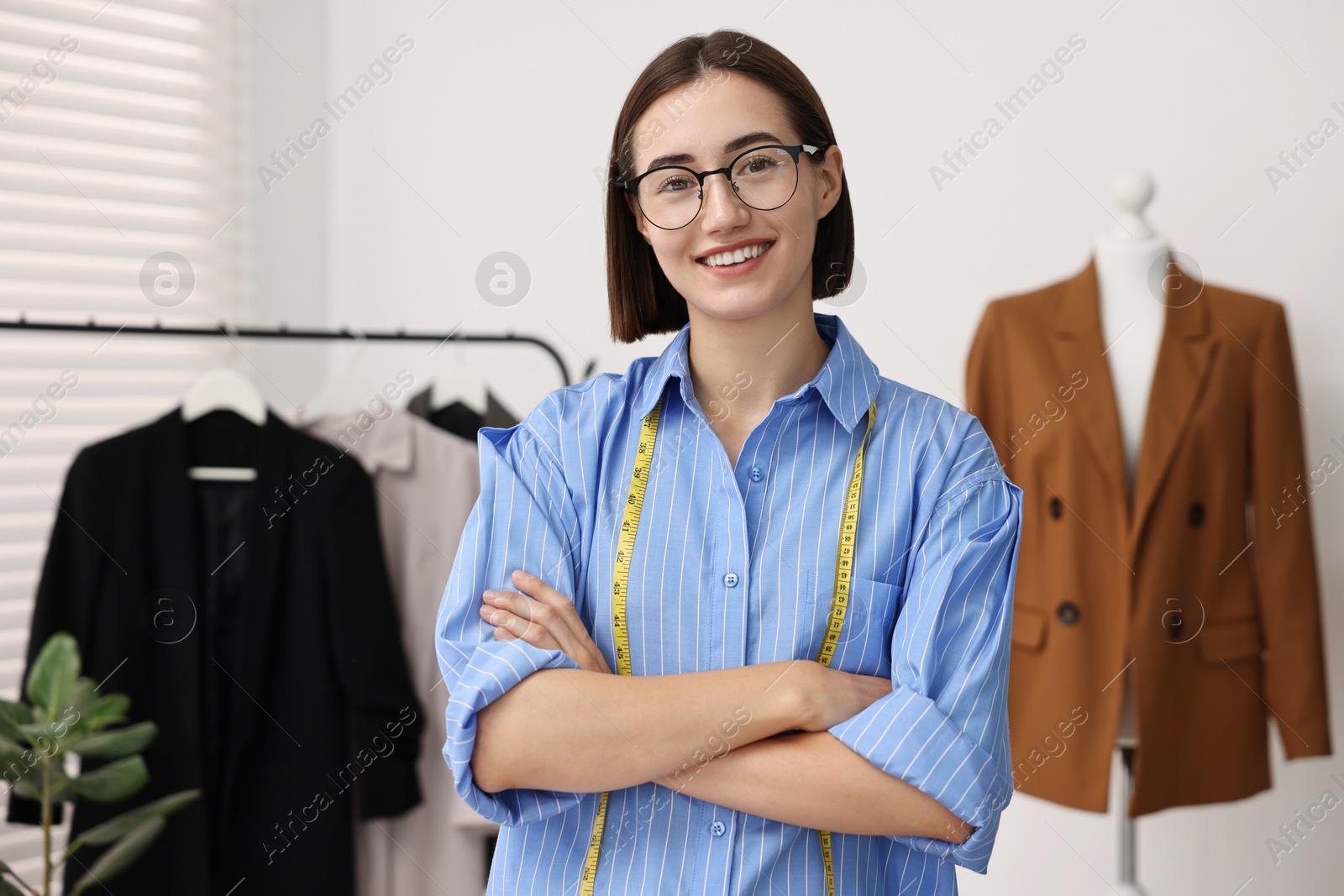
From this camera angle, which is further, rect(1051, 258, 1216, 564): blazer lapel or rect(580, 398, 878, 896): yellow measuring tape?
rect(1051, 258, 1216, 564): blazer lapel

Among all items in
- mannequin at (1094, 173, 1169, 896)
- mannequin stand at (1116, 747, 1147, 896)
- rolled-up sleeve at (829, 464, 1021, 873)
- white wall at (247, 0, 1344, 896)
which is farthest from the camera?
white wall at (247, 0, 1344, 896)

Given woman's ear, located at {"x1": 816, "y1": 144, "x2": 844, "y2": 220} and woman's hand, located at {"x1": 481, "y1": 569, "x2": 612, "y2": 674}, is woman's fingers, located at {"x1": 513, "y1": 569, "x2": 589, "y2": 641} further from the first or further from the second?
woman's ear, located at {"x1": 816, "y1": 144, "x2": 844, "y2": 220}

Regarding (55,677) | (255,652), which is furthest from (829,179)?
(55,677)

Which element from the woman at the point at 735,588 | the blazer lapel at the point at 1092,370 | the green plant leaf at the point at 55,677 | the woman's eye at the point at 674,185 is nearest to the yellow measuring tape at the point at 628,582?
the woman at the point at 735,588

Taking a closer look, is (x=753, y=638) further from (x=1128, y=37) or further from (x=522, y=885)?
(x=1128, y=37)

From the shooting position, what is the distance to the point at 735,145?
4.09ft

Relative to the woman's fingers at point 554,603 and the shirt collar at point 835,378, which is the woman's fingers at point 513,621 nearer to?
the woman's fingers at point 554,603

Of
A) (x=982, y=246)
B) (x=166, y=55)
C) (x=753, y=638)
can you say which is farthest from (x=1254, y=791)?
(x=166, y=55)

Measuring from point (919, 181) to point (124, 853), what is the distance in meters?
2.43

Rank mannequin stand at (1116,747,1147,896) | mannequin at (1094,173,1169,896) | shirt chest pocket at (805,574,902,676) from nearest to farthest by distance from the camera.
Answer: shirt chest pocket at (805,574,902,676) < mannequin at (1094,173,1169,896) < mannequin stand at (1116,747,1147,896)

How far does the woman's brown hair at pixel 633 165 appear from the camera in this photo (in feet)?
4.18

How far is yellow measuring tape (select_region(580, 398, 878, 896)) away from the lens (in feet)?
4.01

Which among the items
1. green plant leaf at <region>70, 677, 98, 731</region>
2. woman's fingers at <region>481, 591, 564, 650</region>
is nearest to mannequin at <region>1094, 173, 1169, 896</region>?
woman's fingers at <region>481, 591, 564, 650</region>

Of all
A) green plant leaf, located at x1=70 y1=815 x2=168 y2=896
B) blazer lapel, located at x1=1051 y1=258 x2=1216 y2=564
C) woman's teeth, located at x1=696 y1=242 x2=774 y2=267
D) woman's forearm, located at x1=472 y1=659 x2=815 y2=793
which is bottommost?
green plant leaf, located at x1=70 y1=815 x2=168 y2=896
